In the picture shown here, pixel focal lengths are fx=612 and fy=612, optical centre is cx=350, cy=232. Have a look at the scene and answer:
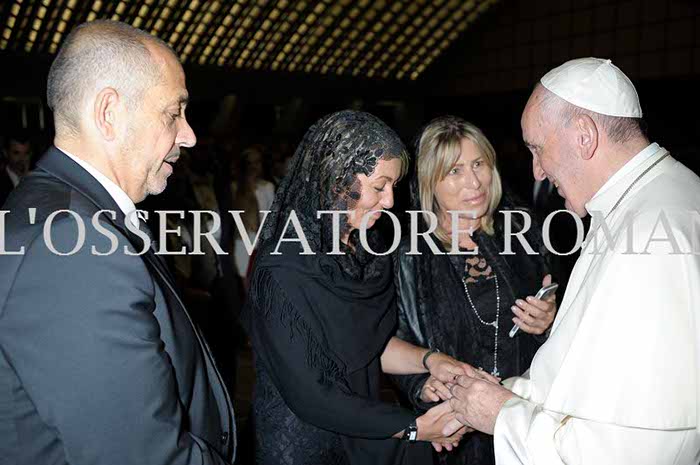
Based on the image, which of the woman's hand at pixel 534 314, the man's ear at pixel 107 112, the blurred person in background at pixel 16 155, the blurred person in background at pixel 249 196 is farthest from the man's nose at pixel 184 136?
the blurred person in background at pixel 16 155

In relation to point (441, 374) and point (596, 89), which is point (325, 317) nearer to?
point (441, 374)

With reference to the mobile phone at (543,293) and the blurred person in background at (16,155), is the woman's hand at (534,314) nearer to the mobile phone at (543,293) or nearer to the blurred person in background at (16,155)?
the mobile phone at (543,293)

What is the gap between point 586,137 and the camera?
1692mm

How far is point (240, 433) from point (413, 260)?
2.22 meters

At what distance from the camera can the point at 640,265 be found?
150 centimetres

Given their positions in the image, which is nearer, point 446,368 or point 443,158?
point 446,368

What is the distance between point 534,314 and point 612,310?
93 cm

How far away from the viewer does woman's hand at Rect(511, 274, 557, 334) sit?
2398 millimetres

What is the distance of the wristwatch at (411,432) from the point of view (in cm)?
200

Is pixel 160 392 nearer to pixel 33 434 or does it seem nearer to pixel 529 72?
pixel 33 434

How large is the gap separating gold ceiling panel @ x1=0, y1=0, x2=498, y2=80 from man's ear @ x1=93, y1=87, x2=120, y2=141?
18.6 m

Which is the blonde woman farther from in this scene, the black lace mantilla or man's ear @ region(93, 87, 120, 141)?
man's ear @ region(93, 87, 120, 141)

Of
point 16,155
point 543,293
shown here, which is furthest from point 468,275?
point 16,155

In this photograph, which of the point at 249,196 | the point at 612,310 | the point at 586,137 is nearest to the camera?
the point at 612,310
